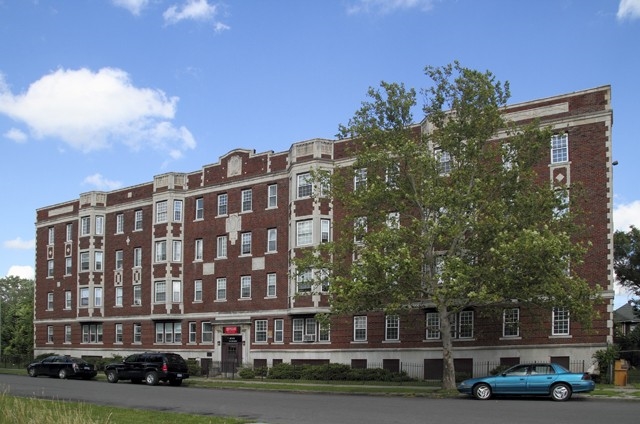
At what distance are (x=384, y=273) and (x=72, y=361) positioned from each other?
25.2 meters

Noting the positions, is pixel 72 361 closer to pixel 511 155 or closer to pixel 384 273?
pixel 384 273

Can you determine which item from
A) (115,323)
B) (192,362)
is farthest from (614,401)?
(115,323)

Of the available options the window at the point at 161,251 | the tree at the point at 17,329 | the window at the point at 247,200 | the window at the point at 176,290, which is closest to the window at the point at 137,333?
the window at the point at 176,290

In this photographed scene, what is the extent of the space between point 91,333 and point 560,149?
41.3 meters

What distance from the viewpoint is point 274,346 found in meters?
48.4

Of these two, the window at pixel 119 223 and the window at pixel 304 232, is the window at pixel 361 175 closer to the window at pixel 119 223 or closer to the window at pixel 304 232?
the window at pixel 304 232

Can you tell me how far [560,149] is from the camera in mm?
38250

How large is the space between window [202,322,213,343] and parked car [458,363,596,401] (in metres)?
26.5

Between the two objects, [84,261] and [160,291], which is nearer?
[160,291]

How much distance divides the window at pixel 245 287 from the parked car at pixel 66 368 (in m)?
10.6

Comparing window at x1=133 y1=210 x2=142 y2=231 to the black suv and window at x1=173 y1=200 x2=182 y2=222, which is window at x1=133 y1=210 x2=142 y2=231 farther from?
the black suv

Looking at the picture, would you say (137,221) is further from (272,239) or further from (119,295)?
(272,239)

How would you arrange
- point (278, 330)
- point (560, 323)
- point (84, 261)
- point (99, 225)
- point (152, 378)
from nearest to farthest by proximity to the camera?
point (560, 323)
point (152, 378)
point (278, 330)
point (99, 225)
point (84, 261)

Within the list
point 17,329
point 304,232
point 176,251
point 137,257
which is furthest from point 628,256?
point 17,329
